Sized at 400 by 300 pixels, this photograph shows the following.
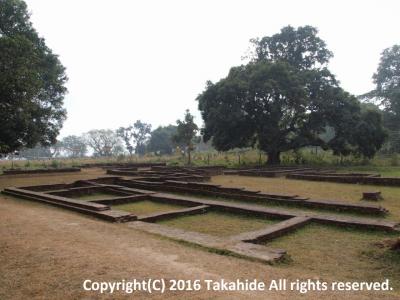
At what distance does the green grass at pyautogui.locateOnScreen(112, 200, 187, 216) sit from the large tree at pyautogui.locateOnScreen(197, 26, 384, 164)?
55.9ft

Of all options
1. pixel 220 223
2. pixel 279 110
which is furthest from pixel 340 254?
pixel 279 110

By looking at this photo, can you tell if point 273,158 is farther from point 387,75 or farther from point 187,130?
point 387,75

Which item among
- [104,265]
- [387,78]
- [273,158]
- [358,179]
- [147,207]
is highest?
[387,78]

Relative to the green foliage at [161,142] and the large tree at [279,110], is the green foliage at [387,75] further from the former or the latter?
the green foliage at [161,142]

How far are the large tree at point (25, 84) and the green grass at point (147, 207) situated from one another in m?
5.18

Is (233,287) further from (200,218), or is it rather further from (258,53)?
(258,53)

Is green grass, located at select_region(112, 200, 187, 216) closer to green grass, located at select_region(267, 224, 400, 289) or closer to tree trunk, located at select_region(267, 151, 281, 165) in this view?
green grass, located at select_region(267, 224, 400, 289)

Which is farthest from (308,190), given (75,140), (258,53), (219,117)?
(75,140)

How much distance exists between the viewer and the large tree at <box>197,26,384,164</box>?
2675 centimetres

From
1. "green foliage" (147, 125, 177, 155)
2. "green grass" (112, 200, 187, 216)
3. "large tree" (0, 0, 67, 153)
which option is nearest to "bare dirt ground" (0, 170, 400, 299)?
"green grass" (112, 200, 187, 216)

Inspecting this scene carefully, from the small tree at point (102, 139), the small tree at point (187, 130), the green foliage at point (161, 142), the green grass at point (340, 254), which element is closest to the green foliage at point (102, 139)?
the small tree at point (102, 139)

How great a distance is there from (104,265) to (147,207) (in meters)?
5.77

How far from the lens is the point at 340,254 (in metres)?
5.61

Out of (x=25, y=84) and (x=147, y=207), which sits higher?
(x=25, y=84)
